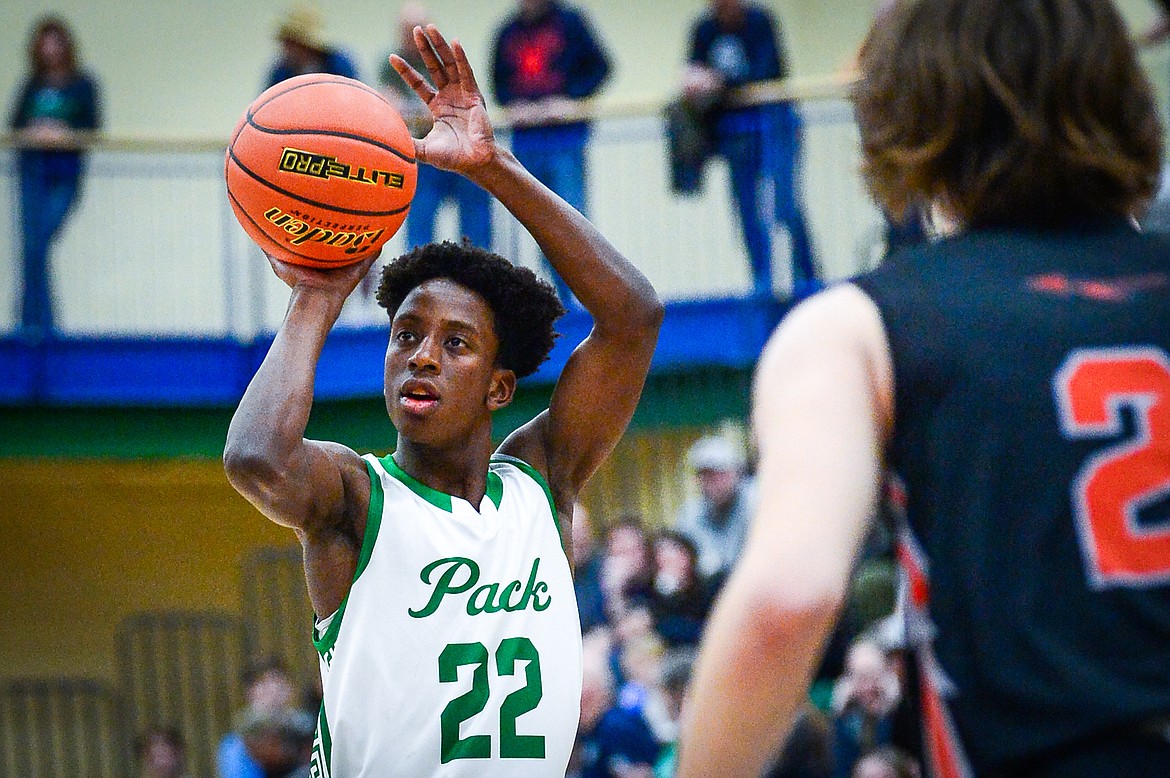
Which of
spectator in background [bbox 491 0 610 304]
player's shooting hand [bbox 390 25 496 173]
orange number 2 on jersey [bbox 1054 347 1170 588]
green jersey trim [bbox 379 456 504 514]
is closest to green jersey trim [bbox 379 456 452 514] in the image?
green jersey trim [bbox 379 456 504 514]

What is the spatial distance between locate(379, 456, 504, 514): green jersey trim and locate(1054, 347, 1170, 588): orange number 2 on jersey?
77.2 inches

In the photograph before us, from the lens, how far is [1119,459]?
1.76 metres

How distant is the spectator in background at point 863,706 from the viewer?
6559 mm

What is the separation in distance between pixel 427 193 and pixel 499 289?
638 centimetres

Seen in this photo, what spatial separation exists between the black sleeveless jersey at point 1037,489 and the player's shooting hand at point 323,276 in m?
1.84

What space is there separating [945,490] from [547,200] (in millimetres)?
2131

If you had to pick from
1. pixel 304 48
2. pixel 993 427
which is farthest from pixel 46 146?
pixel 993 427

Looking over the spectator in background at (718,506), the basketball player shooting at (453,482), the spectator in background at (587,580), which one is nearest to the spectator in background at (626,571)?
the spectator in background at (587,580)

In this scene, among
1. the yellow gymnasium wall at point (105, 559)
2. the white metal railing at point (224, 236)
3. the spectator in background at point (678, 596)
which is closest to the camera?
the spectator in background at point (678, 596)

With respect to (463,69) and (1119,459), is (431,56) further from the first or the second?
(1119,459)

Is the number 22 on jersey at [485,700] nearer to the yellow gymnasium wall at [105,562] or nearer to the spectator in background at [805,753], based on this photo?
the spectator in background at [805,753]

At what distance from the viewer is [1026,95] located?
1.87 metres

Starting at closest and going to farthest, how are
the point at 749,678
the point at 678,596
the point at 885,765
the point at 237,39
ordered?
the point at 749,678 < the point at 885,765 < the point at 678,596 < the point at 237,39

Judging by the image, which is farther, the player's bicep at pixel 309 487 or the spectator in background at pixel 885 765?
the spectator in background at pixel 885 765
